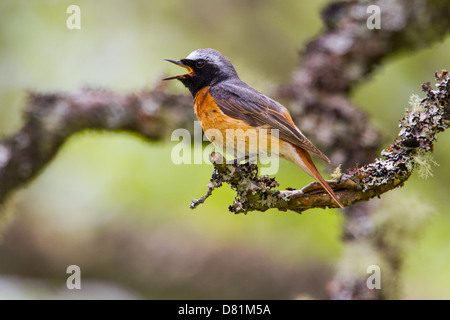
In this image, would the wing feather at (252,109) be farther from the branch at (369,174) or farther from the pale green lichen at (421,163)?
the pale green lichen at (421,163)

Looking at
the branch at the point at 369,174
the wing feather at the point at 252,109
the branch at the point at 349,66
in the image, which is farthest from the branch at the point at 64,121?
the branch at the point at 369,174

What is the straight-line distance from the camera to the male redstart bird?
3.46m

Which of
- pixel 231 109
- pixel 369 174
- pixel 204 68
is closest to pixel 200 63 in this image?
pixel 204 68

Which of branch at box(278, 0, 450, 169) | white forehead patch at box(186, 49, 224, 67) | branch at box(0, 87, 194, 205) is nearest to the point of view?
white forehead patch at box(186, 49, 224, 67)

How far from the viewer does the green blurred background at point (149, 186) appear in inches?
224

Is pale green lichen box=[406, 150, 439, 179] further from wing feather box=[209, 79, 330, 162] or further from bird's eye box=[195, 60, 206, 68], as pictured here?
bird's eye box=[195, 60, 206, 68]

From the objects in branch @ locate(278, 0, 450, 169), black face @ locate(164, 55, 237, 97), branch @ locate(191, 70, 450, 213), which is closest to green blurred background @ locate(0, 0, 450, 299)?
branch @ locate(278, 0, 450, 169)

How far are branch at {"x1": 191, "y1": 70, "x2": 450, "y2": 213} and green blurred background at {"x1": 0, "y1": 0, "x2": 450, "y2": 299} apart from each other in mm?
2232

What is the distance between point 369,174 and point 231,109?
113cm

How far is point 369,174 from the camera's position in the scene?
10.1ft

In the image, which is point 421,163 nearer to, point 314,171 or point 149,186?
point 314,171

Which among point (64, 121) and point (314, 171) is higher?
point (64, 121)

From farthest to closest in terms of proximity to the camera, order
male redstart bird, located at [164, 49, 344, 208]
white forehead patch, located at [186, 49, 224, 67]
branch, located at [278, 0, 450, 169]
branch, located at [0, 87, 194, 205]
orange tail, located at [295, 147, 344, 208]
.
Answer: branch, located at [278, 0, 450, 169] < branch, located at [0, 87, 194, 205] < white forehead patch, located at [186, 49, 224, 67] < male redstart bird, located at [164, 49, 344, 208] < orange tail, located at [295, 147, 344, 208]

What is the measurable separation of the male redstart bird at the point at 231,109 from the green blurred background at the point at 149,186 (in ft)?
4.78
